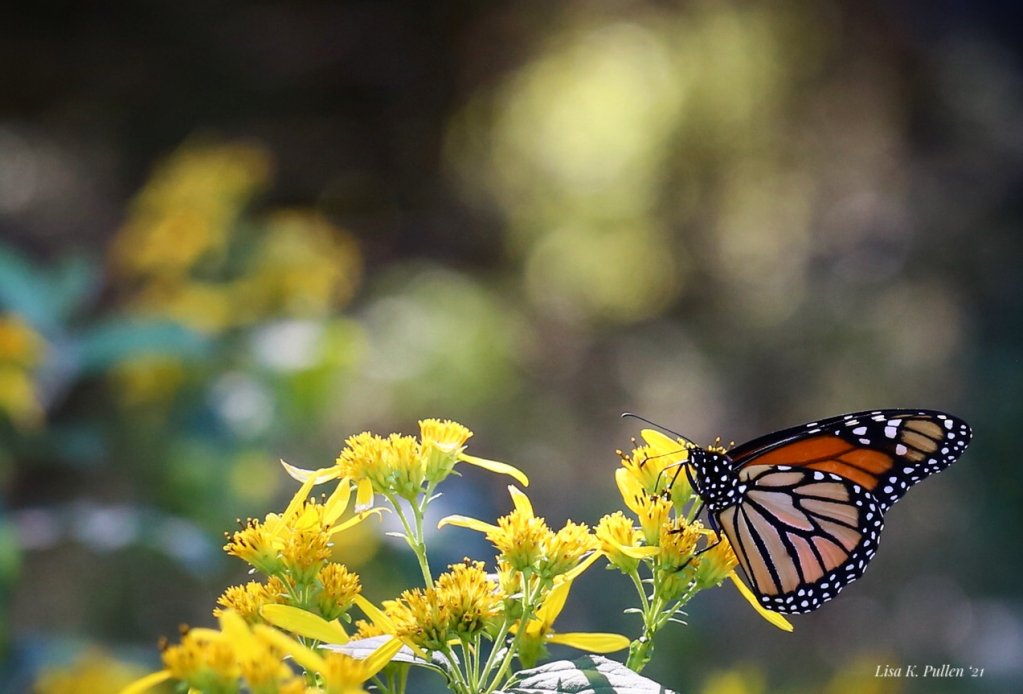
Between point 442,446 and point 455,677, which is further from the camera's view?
point 442,446

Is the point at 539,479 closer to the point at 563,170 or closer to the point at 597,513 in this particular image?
the point at 597,513

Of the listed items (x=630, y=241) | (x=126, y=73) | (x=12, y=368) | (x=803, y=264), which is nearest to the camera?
(x=12, y=368)

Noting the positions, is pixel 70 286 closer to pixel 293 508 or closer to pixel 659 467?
pixel 293 508

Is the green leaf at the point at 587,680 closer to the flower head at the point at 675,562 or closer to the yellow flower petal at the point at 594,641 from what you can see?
the yellow flower petal at the point at 594,641

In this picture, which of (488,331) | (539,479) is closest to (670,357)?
(488,331)

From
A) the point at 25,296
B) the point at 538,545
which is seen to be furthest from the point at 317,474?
the point at 25,296

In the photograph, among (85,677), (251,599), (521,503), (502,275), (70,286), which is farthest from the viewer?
(502,275)
